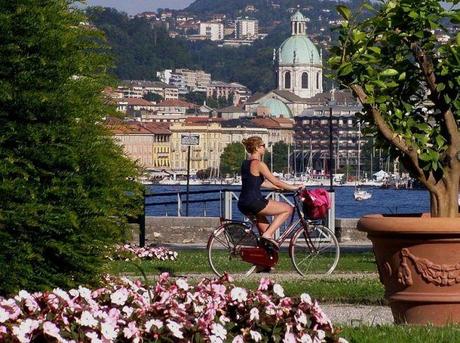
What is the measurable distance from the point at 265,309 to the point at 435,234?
1674mm

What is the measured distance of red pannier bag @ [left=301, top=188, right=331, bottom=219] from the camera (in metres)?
12.3

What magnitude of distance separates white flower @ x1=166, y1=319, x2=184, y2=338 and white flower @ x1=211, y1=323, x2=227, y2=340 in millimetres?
148

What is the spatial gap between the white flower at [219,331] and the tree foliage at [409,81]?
2.42 meters

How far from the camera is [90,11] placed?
8.70 metres

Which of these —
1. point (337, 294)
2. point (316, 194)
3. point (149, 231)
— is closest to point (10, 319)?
point (337, 294)

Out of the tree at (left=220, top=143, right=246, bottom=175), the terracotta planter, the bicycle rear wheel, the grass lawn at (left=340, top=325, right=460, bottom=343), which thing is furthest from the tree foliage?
the tree at (left=220, top=143, right=246, bottom=175)

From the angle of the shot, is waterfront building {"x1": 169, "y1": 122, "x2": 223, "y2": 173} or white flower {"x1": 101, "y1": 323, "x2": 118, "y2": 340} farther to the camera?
waterfront building {"x1": 169, "y1": 122, "x2": 223, "y2": 173}

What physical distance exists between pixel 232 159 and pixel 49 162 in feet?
453

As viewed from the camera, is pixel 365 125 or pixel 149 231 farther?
pixel 149 231

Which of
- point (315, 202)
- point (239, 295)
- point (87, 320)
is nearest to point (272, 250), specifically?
point (315, 202)

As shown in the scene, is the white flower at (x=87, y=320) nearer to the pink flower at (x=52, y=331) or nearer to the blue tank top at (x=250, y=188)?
the pink flower at (x=52, y=331)

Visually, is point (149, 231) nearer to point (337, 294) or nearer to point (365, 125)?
point (337, 294)

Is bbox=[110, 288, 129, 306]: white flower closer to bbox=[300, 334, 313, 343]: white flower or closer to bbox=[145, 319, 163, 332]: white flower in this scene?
bbox=[145, 319, 163, 332]: white flower

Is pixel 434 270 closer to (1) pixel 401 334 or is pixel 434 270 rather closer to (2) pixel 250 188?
(1) pixel 401 334
